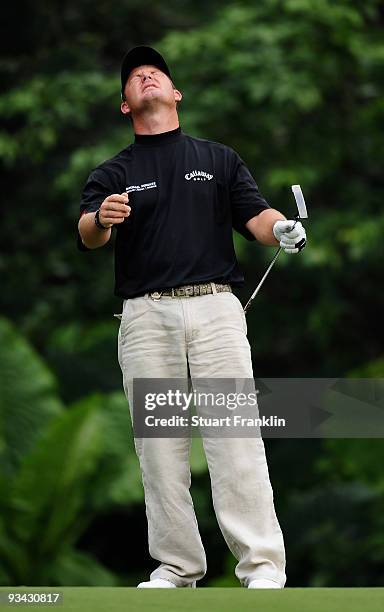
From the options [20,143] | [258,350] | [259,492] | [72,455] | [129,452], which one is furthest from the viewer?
[258,350]

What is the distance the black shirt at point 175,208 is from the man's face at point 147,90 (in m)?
0.11

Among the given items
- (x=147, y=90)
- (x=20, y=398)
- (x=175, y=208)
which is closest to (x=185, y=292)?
(x=175, y=208)

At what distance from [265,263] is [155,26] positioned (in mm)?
2906

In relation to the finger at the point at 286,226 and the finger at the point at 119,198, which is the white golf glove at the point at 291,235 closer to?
the finger at the point at 286,226

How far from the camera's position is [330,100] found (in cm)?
1259

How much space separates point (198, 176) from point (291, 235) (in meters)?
0.40

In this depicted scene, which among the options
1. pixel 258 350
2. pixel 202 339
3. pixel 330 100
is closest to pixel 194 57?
pixel 330 100

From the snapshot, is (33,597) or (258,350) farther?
(258,350)

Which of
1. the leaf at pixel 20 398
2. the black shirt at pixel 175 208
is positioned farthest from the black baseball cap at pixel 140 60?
the leaf at pixel 20 398

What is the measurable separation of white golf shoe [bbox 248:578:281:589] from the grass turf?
0.49ft

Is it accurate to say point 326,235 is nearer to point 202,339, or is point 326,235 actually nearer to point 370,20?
point 370,20

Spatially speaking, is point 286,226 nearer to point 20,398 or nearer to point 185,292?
point 185,292

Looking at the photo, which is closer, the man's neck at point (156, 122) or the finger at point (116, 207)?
the finger at point (116, 207)

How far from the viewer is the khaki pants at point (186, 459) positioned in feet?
15.2
